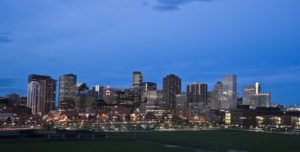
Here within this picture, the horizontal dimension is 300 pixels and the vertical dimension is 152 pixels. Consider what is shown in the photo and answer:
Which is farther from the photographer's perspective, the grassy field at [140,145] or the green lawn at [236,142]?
the green lawn at [236,142]

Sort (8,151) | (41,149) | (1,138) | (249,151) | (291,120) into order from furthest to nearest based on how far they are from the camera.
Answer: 1. (291,120)
2. (1,138)
3. (249,151)
4. (41,149)
5. (8,151)

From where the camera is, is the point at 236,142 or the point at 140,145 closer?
the point at 140,145

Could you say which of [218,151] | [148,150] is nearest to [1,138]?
[148,150]

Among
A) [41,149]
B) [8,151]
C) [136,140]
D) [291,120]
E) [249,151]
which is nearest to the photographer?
[8,151]

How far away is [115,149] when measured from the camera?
5822cm

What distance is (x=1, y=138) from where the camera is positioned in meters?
67.1

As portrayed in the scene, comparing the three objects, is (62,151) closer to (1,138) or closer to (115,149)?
(115,149)

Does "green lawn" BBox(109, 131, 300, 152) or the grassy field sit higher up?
the grassy field

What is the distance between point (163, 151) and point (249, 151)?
1600 centimetres

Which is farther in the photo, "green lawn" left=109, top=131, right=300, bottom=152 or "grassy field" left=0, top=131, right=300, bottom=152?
"green lawn" left=109, top=131, right=300, bottom=152

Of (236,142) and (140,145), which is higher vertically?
(140,145)

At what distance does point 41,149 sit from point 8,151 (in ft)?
18.3

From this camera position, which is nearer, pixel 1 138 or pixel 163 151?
pixel 163 151

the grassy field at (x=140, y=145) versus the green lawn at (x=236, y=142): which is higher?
the grassy field at (x=140, y=145)
